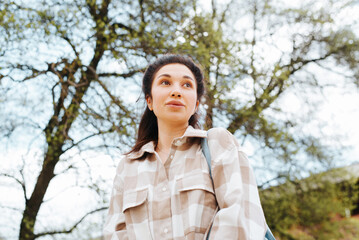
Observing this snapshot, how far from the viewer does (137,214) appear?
1.68m

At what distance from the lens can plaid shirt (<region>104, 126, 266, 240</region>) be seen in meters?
1.42

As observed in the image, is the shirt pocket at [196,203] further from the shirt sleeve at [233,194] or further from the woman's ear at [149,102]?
the woman's ear at [149,102]

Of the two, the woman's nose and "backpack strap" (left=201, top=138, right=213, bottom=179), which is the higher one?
the woman's nose

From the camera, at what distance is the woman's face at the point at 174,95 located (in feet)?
6.06

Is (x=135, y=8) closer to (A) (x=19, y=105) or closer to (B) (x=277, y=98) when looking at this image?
(A) (x=19, y=105)

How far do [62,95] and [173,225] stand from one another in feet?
17.1

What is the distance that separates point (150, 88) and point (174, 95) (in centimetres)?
35

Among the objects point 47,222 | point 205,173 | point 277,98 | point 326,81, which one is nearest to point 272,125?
point 277,98

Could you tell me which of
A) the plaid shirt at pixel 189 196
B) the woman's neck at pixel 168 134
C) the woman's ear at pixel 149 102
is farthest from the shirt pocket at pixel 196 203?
the woman's ear at pixel 149 102

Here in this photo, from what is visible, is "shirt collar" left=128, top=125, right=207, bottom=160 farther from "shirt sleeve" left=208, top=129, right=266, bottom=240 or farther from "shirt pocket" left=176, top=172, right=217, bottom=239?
"shirt pocket" left=176, top=172, right=217, bottom=239

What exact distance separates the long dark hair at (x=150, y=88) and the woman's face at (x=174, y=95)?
Answer: 0.12 m

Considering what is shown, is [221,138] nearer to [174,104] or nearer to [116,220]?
[174,104]

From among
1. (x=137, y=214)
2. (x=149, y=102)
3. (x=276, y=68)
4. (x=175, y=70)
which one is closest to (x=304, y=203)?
(x=276, y=68)

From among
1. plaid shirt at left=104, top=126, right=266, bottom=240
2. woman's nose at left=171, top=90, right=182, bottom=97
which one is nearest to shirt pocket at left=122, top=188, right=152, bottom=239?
plaid shirt at left=104, top=126, right=266, bottom=240
